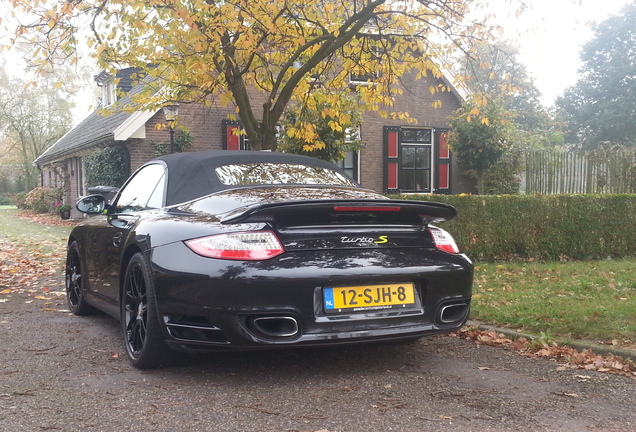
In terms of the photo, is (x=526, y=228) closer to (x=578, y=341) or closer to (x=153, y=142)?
(x=578, y=341)

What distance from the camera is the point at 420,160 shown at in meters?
20.2

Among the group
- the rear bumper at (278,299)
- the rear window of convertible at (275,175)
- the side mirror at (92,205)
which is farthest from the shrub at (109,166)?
the rear bumper at (278,299)

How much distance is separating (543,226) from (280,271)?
7586 millimetres

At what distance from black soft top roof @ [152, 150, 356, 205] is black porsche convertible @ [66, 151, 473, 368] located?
2cm

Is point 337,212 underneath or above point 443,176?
underneath

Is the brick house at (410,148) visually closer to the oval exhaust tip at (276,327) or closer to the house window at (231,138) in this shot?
the house window at (231,138)

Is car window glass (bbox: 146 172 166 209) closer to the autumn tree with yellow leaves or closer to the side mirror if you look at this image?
the side mirror

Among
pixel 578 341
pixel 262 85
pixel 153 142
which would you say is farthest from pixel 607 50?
pixel 578 341

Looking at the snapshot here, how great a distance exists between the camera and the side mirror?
545 cm

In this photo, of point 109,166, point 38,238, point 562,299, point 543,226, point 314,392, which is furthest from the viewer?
point 109,166

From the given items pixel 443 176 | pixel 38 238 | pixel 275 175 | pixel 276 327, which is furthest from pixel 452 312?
pixel 443 176

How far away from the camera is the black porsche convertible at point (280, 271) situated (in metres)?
3.36

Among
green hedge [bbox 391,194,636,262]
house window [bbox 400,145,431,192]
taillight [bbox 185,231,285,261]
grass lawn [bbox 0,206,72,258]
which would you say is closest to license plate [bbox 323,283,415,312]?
taillight [bbox 185,231,285,261]

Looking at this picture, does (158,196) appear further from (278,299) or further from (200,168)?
(278,299)
